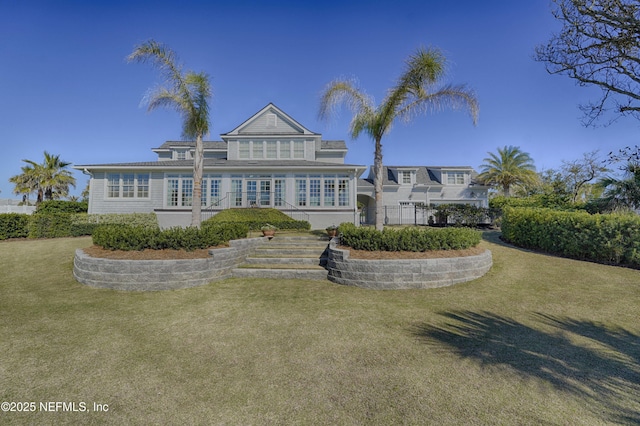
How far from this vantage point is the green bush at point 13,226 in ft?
46.4

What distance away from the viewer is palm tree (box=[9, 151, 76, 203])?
2550 cm

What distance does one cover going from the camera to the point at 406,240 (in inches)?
307

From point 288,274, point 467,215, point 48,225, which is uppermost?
point 467,215

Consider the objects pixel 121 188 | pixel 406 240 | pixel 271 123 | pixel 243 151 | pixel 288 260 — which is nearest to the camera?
pixel 406 240

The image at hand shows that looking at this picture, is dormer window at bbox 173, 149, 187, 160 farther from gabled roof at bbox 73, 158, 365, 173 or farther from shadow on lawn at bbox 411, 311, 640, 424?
shadow on lawn at bbox 411, 311, 640, 424

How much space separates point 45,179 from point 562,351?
3577cm

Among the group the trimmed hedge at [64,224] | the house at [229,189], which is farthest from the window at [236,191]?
the trimmed hedge at [64,224]

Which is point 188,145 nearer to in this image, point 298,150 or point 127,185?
point 127,185

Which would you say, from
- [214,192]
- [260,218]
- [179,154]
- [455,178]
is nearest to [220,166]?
[214,192]

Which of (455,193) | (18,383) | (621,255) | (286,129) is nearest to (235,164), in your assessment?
(286,129)

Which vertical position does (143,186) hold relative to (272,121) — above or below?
below

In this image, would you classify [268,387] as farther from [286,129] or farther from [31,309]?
[286,129]

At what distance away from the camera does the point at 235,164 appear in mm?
19625

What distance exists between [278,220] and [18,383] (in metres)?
13.6
